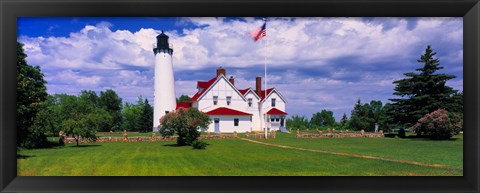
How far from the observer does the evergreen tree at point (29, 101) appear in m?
5.62

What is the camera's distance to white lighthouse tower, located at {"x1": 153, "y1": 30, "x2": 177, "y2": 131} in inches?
236

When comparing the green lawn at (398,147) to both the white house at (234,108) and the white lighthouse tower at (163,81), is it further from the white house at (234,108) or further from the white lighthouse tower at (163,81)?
the white lighthouse tower at (163,81)

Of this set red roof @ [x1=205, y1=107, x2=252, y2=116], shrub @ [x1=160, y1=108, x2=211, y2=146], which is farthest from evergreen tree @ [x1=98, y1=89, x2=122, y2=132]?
red roof @ [x1=205, y1=107, x2=252, y2=116]

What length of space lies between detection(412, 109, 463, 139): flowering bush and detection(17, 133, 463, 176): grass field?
0.30m

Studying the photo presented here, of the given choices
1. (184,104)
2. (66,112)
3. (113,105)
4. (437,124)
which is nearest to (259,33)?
(113,105)

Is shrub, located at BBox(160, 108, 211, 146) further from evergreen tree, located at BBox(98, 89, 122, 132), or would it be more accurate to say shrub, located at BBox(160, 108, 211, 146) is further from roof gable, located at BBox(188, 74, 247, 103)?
evergreen tree, located at BBox(98, 89, 122, 132)

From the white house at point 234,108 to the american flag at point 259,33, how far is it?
3.47 metres

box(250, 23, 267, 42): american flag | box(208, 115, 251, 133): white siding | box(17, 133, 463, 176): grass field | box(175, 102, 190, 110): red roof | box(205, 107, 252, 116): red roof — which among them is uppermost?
box(250, 23, 267, 42): american flag

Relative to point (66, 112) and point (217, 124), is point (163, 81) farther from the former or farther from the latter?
point (217, 124)

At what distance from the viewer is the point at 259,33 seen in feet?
19.2

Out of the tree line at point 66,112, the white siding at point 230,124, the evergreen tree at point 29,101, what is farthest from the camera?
the white siding at point 230,124
